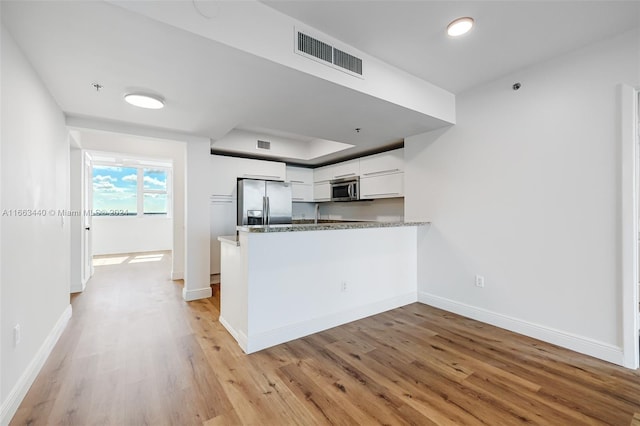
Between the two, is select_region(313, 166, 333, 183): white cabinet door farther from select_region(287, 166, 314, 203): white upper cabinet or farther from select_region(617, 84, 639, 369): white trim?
select_region(617, 84, 639, 369): white trim

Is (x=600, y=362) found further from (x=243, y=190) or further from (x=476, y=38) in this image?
(x=243, y=190)

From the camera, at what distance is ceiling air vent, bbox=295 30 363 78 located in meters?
1.92

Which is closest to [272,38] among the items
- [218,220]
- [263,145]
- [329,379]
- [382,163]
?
[329,379]

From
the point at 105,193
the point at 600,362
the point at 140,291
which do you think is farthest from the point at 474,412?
the point at 105,193

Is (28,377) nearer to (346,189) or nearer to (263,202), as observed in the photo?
(263,202)

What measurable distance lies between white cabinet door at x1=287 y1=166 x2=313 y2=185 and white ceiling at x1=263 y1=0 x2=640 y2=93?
3.42 m

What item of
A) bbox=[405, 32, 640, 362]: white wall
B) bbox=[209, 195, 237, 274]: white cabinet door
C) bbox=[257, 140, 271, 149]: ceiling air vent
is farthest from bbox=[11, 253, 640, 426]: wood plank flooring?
bbox=[257, 140, 271, 149]: ceiling air vent

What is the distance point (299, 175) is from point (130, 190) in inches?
202

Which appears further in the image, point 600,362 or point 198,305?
point 198,305

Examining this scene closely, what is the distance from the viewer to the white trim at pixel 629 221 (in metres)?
1.99

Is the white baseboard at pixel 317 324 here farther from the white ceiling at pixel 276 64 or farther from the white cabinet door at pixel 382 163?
the white ceiling at pixel 276 64

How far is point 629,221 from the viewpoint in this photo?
200 cm

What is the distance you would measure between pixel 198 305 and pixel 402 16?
367cm

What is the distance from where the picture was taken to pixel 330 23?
190 cm
